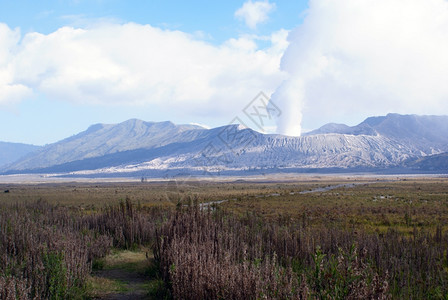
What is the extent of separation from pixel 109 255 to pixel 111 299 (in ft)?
13.0

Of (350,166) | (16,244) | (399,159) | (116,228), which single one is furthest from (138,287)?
(399,159)

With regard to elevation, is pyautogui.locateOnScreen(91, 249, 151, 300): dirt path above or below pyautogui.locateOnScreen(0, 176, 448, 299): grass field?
below

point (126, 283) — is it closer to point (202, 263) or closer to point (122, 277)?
point (122, 277)

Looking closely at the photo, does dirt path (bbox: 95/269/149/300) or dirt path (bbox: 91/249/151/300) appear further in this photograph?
dirt path (bbox: 91/249/151/300)

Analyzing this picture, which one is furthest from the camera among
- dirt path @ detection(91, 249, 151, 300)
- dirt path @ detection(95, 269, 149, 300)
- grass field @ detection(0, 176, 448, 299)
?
dirt path @ detection(91, 249, 151, 300)

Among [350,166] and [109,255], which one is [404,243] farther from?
[350,166]

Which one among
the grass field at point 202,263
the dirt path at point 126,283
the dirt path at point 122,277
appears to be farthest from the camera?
the dirt path at point 122,277

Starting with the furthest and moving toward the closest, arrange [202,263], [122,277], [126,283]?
[122,277], [126,283], [202,263]

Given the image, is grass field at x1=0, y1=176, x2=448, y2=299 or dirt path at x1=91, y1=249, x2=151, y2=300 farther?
dirt path at x1=91, y1=249, x2=151, y2=300

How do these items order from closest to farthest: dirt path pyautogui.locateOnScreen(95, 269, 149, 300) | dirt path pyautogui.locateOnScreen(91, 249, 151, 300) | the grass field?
the grass field < dirt path pyautogui.locateOnScreen(95, 269, 149, 300) < dirt path pyautogui.locateOnScreen(91, 249, 151, 300)

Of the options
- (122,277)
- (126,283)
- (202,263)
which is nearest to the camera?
(202,263)

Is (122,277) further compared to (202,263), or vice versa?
(122,277)

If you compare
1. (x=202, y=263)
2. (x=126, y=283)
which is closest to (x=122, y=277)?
(x=126, y=283)

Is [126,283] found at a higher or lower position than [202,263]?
Answer: lower
